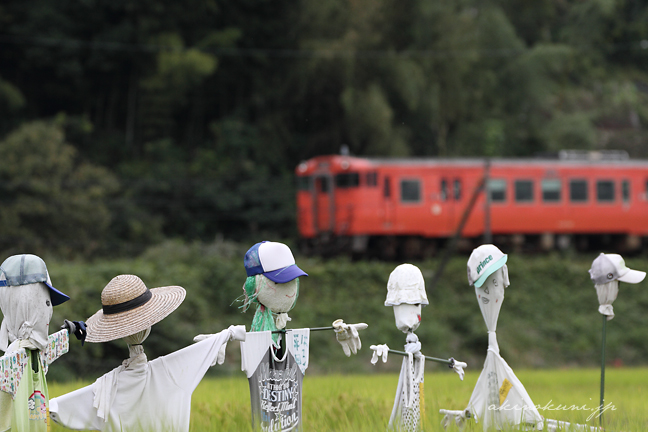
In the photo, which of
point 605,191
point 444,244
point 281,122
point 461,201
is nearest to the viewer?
point 461,201

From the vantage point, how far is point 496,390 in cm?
552

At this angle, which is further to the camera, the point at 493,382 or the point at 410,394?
the point at 493,382

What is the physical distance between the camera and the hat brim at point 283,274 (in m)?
5.20

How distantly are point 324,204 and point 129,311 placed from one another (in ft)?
58.7

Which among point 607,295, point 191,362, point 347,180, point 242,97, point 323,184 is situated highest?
point 242,97

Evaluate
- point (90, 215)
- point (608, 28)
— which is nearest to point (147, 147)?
point (90, 215)

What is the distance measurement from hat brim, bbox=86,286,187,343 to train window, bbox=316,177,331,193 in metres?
17.6

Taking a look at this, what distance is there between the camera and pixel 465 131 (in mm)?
34531

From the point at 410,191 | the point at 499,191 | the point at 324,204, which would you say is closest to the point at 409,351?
the point at 410,191

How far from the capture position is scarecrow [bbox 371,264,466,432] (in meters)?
5.35

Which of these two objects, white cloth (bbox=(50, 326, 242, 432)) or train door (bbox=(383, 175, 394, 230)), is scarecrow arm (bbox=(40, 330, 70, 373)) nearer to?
white cloth (bbox=(50, 326, 242, 432))

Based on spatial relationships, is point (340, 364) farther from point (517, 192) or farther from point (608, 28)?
point (608, 28)

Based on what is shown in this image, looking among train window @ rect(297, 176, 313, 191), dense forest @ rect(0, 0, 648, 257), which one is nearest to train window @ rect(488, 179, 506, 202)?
train window @ rect(297, 176, 313, 191)

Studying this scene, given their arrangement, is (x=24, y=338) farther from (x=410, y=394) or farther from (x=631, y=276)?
(x=631, y=276)
